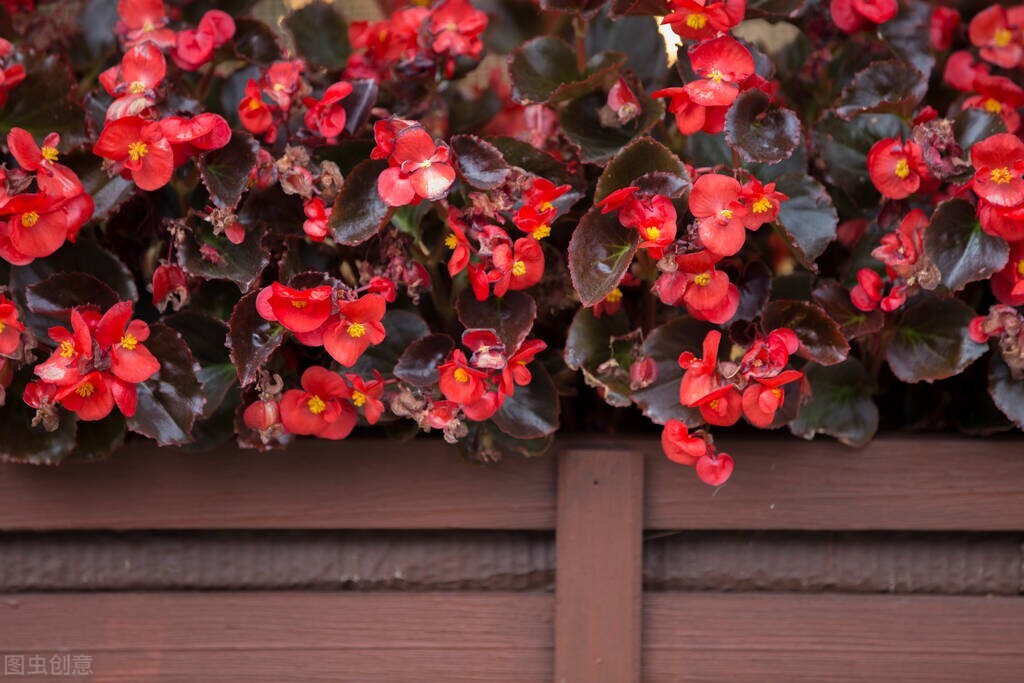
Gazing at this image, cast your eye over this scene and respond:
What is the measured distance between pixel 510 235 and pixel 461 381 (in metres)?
0.13

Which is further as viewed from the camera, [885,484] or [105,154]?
[885,484]

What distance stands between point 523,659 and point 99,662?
351 mm

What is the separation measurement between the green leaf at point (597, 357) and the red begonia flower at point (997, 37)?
43 centimetres

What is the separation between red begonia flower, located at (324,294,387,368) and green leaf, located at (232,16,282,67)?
1.02ft

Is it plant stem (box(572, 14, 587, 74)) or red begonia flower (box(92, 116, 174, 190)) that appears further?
plant stem (box(572, 14, 587, 74))

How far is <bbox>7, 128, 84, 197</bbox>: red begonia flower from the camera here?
0.63 m

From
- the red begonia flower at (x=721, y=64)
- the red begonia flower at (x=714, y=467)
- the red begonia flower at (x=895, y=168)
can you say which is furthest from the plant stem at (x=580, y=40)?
the red begonia flower at (x=714, y=467)

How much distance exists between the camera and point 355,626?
2.52ft

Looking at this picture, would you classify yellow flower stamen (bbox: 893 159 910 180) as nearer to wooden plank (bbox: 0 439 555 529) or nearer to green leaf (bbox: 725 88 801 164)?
green leaf (bbox: 725 88 801 164)

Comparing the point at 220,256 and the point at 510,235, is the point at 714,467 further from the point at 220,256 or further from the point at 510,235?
the point at 220,256

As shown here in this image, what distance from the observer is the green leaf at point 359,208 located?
26.2 inches

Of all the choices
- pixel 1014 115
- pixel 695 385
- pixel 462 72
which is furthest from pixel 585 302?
pixel 1014 115

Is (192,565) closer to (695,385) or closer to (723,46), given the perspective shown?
(695,385)

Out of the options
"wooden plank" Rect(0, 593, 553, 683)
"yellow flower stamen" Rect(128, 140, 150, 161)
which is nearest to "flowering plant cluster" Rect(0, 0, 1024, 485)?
"yellow flower stamen" Rect(128, 140, 150, 161)
